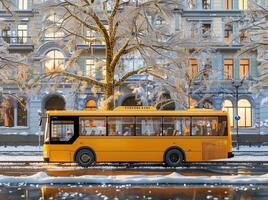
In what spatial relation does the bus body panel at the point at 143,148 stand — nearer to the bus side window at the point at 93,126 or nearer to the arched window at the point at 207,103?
the bus side window at the point at 93,126

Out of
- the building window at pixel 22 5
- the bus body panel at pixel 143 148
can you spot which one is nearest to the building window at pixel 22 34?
the building window at pixel 22 5

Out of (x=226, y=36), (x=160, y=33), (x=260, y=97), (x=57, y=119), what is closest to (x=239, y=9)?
(x=226, y=36)

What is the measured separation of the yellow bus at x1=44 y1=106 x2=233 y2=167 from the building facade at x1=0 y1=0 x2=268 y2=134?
23161 millimetres

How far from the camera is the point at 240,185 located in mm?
18172

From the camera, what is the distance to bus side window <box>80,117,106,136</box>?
93.1ft

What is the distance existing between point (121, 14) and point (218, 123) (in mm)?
8251

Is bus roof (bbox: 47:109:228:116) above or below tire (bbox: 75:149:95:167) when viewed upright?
above

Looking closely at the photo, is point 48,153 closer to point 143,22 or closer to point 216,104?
point 143,22

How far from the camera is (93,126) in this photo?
28.4 metres

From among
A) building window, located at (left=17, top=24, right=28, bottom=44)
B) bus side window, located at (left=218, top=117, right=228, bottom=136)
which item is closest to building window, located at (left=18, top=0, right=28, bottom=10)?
building window, located at (left=17, top=24, right=28, bottom=44)

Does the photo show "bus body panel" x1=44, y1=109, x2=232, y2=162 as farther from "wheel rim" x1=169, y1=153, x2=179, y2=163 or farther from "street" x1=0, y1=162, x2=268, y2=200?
"street" x1=0, y1=162, x2=268, y2=200

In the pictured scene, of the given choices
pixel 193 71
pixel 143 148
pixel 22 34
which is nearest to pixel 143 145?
pixel 143 148

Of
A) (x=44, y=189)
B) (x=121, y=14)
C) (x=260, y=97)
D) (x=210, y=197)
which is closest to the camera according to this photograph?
(x=210, y=197)

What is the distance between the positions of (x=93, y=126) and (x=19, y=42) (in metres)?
26.5
